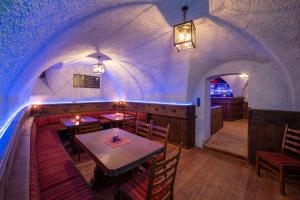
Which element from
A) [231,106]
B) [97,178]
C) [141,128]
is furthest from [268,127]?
[231,106]

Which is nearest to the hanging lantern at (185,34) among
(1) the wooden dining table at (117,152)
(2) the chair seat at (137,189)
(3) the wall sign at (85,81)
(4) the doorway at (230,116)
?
(1) the wooden dining table at (117,152)

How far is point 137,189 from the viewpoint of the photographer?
1.73 m

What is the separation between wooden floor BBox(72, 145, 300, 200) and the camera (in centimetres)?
244

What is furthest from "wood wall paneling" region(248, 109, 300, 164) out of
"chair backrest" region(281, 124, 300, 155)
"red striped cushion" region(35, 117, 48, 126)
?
"red striped cushion" region(35, 117, 48, 126)

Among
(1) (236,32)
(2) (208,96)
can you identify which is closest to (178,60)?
(1) (236,32)

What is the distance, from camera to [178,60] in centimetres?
375

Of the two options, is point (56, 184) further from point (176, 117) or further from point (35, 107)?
point (35, 107)

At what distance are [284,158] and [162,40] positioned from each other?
3403 mm

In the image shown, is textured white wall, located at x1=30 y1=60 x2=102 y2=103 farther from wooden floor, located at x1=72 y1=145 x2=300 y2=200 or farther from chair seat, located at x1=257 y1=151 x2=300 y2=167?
chair seat, located at x1=257 y1=151 x2=300 y2=167

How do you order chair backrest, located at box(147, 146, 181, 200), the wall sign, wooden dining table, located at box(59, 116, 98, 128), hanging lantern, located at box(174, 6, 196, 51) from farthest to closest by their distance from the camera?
1. the wall sign
2. wooden dining table, located at box(59, 116, 98, 128)
3. hanging lantern, located at box(174, 6, 196, 51)
4. chair backrest, located at box(147, 146, 181, 200)

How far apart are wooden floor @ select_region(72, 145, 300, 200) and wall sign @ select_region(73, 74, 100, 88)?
3.62 m

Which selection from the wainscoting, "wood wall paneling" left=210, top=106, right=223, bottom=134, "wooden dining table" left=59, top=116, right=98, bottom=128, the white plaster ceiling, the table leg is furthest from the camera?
"wood wall paneling" left=210, top=106, right=223, bottom=134

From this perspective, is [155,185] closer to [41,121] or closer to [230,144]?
[230,144]

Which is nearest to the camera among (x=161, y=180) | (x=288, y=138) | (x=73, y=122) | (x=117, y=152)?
(x=161, y=180)
